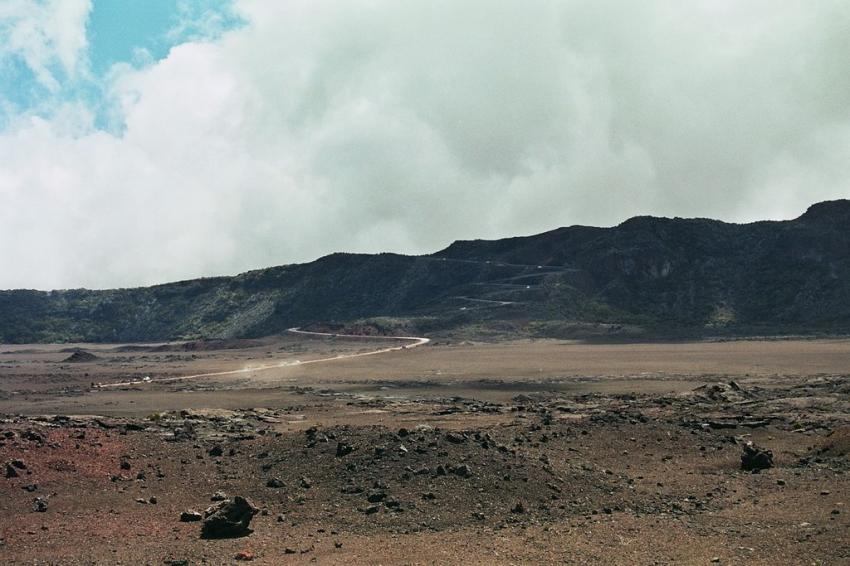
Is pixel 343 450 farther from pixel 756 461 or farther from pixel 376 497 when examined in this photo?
pixel 756 461

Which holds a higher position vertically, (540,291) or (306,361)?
(540,291)

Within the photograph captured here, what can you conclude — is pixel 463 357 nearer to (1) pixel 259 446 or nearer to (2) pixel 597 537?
(1) pixel 259 446

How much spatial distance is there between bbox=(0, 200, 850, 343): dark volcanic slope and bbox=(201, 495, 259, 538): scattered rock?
295ft

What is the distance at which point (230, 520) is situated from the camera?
47.9 feet

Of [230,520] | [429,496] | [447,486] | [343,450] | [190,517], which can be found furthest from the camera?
[343,450]

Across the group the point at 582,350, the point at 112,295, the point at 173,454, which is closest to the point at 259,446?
the point at 173,454

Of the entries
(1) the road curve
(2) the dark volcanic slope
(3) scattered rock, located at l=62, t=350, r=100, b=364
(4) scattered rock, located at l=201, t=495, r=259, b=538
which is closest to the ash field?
(4) scattered rock, located at l=201, t=495, r=259, b=538

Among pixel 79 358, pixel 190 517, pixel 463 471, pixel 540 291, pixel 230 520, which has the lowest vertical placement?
pixel 190 517

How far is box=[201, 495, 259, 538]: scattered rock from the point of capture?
571 inches

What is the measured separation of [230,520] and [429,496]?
13.4 feet

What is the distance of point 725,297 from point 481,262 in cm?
4809

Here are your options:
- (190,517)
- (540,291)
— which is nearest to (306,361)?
(540,291)

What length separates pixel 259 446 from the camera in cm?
2172

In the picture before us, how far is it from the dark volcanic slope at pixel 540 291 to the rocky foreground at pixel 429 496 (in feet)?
269
